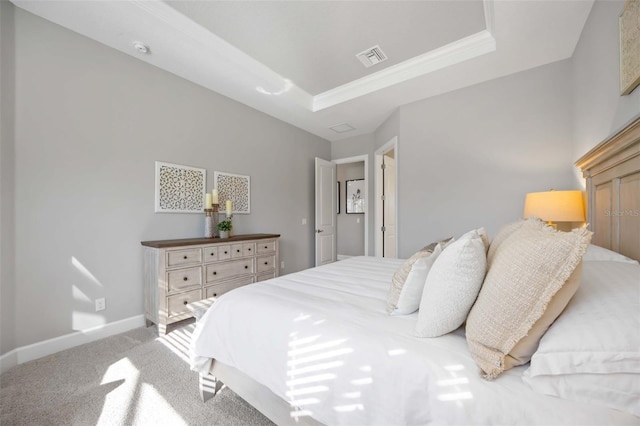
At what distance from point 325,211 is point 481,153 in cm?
267

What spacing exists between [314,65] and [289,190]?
2.00 meters

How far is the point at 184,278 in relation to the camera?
7.97 ft

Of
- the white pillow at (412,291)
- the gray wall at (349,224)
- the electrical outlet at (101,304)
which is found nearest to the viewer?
the white pillow at (412,291)

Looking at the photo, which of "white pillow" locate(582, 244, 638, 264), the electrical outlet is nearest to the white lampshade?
"white pillow" locate(582, 244, 638, 264)

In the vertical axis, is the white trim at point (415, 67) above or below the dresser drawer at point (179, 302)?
above

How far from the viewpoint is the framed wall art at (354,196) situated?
18.8ft

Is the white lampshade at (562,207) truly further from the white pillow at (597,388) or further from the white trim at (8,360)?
the white trim at (8,360)

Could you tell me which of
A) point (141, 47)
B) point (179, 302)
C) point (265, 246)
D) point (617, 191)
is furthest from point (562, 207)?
point (141, 47)

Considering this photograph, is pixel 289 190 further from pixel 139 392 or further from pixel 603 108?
pixel 603 108

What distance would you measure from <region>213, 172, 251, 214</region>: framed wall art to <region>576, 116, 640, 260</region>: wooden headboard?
11.2 ft

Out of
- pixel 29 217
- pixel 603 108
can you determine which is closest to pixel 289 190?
pixel 29 217

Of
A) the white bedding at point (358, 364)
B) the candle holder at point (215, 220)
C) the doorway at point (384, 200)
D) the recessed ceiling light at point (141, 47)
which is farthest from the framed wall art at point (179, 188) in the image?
the doorway at point (384, 200)

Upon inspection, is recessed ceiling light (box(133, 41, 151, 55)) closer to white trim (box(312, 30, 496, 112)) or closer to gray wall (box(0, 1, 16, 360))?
gray wall (box(0, 1, 16, 360))

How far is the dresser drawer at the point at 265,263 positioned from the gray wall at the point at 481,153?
1.75m
